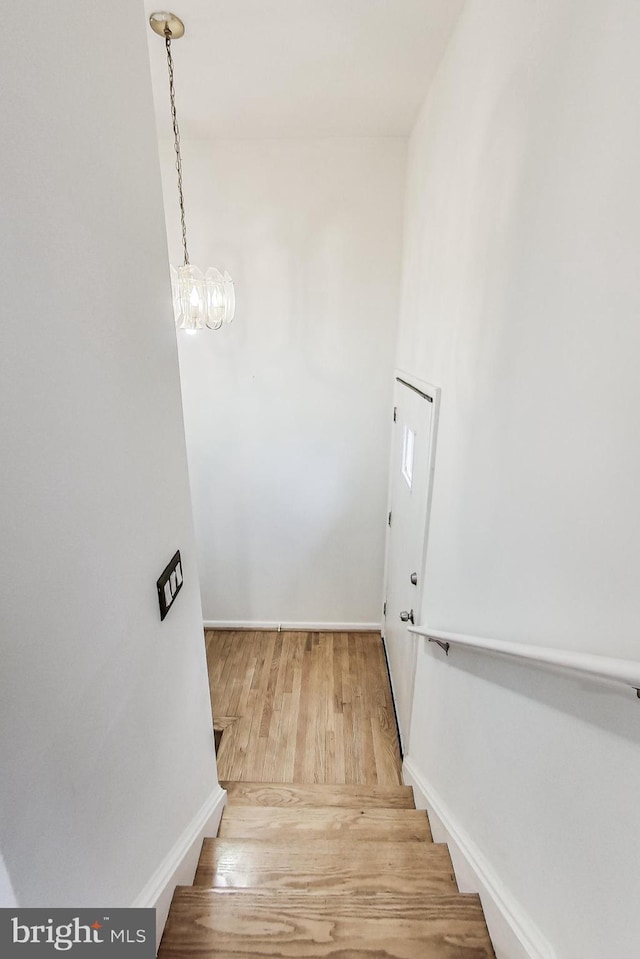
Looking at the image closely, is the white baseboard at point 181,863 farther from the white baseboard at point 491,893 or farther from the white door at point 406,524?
the white door at point 406,524

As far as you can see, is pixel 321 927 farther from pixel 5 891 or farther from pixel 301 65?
pixel 301 65

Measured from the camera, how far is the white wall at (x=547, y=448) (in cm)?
72

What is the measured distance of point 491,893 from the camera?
47.7 inches

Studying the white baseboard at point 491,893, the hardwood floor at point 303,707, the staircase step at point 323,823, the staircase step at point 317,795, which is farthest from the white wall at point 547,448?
the hardwood floor at point 303,707

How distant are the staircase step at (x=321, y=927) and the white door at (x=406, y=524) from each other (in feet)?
3.37

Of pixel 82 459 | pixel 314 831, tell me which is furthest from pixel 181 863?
pixel 82 459

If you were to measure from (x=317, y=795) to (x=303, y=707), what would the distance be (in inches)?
28.8

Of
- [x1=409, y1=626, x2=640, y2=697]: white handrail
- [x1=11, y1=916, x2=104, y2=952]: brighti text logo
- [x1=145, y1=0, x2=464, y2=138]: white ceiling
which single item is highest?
[x1=145, y1=0, x2=464, y2=138]: white ceiling

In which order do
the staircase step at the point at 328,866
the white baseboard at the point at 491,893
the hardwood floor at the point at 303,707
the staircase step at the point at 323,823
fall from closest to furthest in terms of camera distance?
the white baseboard at the point at 491,893 → the staircase step at the point at 328,866 → the staircase step at the point at 323,823 → the hardwood floor at the point at 303,707

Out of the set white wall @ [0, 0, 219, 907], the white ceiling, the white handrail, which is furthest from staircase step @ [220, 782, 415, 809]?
the white ceiling

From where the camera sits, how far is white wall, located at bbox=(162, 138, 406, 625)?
262 centimetres

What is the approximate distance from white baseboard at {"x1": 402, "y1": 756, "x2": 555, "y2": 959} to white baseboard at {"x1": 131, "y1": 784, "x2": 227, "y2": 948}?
0.88 metres

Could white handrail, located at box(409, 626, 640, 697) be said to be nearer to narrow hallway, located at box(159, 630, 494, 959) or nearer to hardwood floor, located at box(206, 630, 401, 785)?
narrow hallway, located at box(159, 630, 494, 959)

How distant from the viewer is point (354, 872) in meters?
1.56
